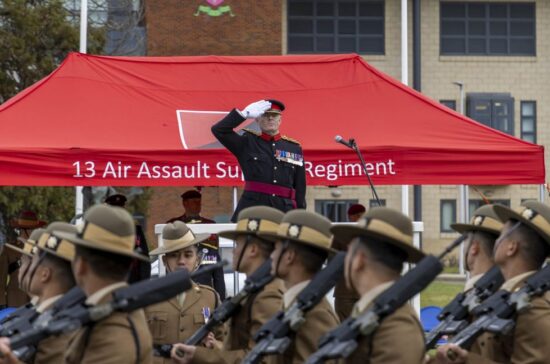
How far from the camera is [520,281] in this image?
6.66 m

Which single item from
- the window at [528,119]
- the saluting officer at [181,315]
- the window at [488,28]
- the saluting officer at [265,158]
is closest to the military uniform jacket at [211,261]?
the saluting officer at [265,158]

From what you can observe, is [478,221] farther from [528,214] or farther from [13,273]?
[13,273]

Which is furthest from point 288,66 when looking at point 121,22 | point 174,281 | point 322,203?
point 322,203

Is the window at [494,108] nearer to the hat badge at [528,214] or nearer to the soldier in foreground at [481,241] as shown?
the soldier in foreground at [481,241]

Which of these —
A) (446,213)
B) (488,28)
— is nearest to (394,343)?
(446,213)

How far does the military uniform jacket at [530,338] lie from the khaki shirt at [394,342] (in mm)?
1028

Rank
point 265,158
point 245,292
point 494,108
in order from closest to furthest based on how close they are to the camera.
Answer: point 245,292
point 265,158
point 494,108

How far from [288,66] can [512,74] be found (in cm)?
3531

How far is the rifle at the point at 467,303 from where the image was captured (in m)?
7.37

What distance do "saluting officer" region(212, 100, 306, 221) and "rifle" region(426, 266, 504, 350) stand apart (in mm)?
3067

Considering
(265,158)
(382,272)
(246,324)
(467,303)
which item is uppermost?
(265,158)

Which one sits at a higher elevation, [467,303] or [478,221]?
[478,221]

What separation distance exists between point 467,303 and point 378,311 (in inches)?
85.9

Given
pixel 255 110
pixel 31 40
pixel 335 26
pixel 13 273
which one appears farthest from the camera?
pixel 335 26
